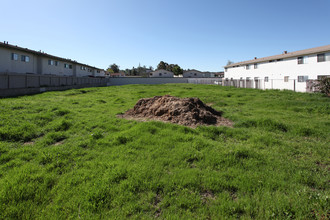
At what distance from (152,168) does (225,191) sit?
1.52 m

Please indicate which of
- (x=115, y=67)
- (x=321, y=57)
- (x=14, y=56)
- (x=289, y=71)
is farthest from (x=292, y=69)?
(x=115, y=67)

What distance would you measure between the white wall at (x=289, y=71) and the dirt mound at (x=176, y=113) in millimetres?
21653

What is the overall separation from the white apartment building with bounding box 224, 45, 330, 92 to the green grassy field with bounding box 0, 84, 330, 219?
2229 cm

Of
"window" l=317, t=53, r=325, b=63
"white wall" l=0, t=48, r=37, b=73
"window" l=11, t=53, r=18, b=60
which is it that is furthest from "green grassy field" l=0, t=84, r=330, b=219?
"window" l=11, t=53, r=18, b=60

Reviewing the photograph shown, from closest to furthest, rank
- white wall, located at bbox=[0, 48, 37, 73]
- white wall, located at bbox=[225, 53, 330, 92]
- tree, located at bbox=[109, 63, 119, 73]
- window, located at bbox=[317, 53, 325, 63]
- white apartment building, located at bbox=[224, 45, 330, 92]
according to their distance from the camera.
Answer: white wall, located at bbox=[0, 48, 37, 73]
window, located at bbox=[317, 53, 325, 63]
white apartment building, located at bbox=[224, 45, 330, 92]
white wall, located at bbox=[225, 53, 330, 92]
tree, located at bbox=[109, 63, 119, 73]

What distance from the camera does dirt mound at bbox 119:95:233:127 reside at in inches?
303

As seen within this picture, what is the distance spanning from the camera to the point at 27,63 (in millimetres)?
26562

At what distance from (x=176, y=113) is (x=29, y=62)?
2866 cm

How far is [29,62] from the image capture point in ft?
88.6

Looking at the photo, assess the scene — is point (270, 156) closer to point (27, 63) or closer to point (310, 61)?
point (310, 61)

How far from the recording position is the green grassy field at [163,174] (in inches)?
110

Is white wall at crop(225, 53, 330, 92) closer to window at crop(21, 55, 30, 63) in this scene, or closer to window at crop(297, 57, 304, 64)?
window at crop(297, 57, 304, 64)

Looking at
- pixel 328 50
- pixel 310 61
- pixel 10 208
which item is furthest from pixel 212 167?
pixel 310 61

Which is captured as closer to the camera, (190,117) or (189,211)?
(189,211)
